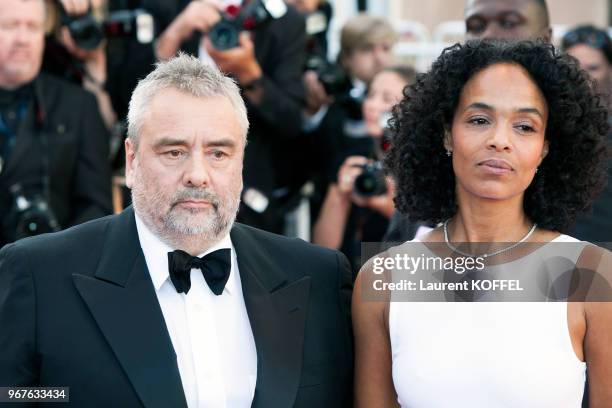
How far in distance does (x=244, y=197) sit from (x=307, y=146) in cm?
68

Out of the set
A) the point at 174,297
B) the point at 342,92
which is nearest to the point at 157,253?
the point at 174,297

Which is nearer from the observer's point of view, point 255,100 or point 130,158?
point 130,158

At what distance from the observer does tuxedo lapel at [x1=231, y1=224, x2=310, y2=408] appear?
10.2 ft

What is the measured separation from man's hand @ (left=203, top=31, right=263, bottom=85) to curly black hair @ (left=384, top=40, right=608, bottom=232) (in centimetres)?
175

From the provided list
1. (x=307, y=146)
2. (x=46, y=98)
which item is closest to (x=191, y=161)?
(x=46, y=98)

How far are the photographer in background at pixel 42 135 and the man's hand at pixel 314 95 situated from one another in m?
1.40

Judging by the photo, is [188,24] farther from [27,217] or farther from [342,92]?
[27,217]

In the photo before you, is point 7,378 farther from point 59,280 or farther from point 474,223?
point 474,223

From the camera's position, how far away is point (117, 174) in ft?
17.6

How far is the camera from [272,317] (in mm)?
3213

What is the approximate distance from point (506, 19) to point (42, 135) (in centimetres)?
201

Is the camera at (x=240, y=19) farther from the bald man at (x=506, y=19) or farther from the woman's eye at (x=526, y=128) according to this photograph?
the woman's eye at (x=526, y=128)

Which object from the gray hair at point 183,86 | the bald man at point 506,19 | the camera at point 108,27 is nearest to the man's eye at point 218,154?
the gray hair at point 183,86

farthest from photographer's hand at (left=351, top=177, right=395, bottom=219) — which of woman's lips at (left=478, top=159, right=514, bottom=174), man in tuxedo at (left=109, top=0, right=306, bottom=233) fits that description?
woman's lips at (left=478, top=159, right=514, bottom=174)
